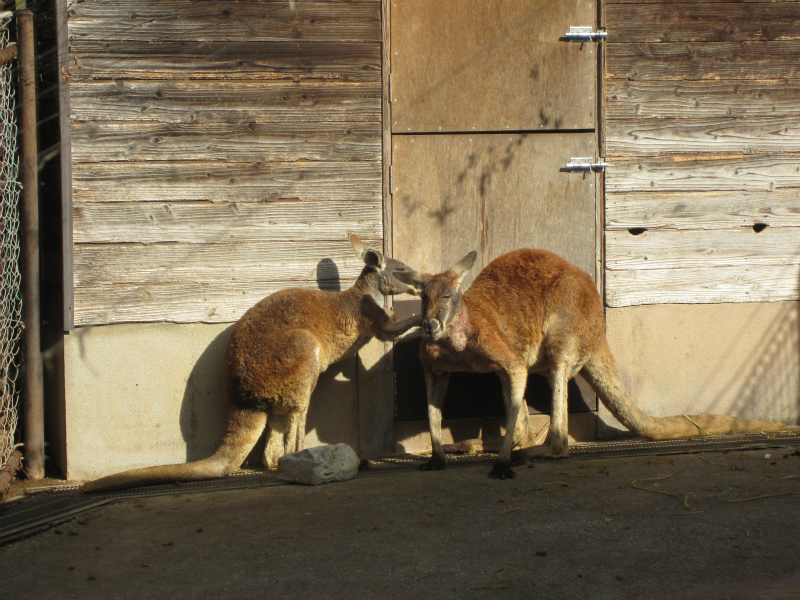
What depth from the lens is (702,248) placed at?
6.89 meters

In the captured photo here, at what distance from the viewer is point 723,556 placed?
3.88 meters

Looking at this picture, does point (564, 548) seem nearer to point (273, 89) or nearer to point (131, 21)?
point (273, 89)

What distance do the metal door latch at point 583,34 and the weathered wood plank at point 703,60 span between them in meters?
0.12

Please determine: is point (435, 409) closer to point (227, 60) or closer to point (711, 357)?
point (711, 357)

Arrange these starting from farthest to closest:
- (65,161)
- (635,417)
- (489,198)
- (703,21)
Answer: (703,21)
(489,198)
(635,417)
(65,161)

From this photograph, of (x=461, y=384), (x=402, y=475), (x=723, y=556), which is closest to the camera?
(x=723, y=556)

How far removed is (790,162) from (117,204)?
17.6 ft

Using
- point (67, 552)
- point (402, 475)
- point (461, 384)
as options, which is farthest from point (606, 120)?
point (67, 552)

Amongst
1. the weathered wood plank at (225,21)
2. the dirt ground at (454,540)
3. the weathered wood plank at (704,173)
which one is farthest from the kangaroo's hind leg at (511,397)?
the weathered wood plank at (225,21)

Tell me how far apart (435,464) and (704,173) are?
3291mm

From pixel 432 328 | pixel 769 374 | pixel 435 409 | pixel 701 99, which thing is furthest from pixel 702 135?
pixel 435 409

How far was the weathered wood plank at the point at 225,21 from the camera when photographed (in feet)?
19.9

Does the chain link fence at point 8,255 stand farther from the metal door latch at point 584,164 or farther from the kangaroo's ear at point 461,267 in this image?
the metal door latch at point 584,164

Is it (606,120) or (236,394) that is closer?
(236,394)
